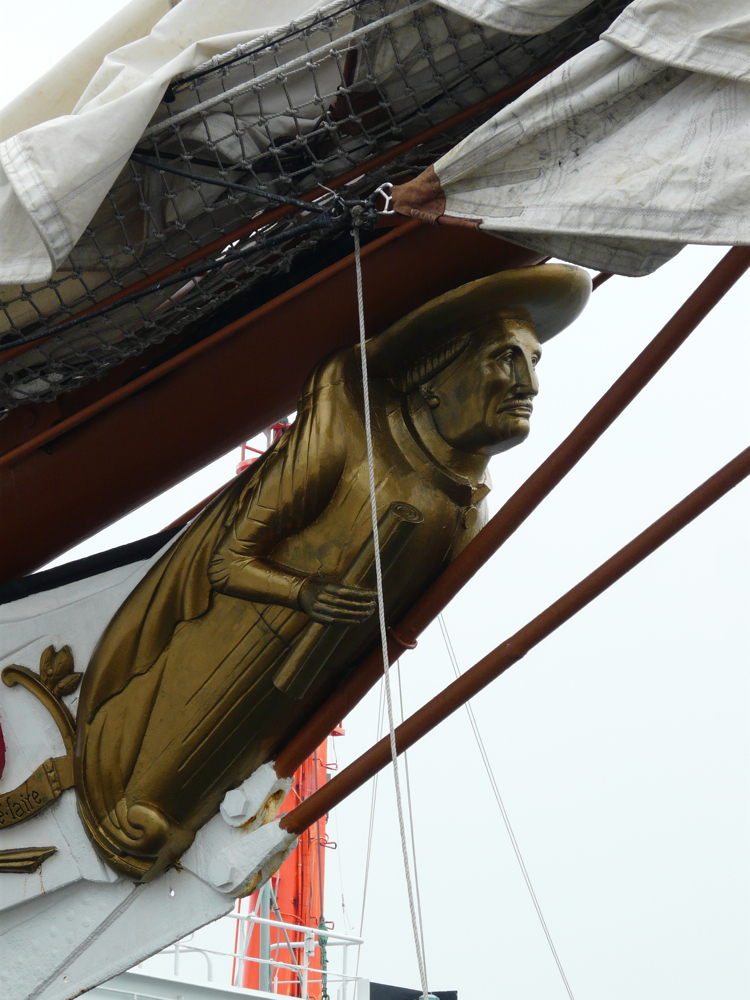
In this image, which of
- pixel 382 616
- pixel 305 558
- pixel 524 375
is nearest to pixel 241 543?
pixel 305 558

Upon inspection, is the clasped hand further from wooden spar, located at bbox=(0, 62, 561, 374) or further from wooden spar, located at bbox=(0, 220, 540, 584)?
wooden spar, located at bbox=(0, 62, 561, 374)

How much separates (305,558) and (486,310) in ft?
1.58

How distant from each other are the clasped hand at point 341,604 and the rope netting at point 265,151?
508 millimetres

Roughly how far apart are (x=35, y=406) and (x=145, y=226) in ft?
1.43

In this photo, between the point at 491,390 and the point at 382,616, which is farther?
the point at 491,390

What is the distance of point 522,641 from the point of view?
5.61 ft

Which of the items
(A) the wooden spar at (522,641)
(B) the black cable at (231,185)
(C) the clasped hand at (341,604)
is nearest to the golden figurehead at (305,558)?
(C) the clasped hand at (341,604)

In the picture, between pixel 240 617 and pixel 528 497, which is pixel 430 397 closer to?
pixel 528 497

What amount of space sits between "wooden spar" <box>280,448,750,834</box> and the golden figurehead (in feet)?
0.50

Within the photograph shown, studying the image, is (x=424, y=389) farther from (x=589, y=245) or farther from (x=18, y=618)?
(x=18, y=618)

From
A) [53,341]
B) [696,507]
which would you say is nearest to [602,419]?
→ [696,507]

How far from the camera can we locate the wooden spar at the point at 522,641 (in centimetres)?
166

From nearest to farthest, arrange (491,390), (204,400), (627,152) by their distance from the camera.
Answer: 1. (627,152)
2. (491,390)
3. (204,400)

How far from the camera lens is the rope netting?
164 cm
